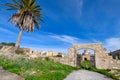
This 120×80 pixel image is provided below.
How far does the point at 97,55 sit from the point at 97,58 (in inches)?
20.5

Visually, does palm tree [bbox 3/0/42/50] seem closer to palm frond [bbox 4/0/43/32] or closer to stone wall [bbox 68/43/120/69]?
palm frond [bbox 4/0/43/32]

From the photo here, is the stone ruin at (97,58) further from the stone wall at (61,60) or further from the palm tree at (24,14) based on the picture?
the palm tree at (24,14)

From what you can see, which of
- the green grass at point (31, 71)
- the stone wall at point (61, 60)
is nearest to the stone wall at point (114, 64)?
the stone wall at point (61, 60)

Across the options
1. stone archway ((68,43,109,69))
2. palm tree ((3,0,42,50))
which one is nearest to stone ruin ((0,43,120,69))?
stone archway ((68,43,109,69))

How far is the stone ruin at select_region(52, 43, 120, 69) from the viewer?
68.0 feet

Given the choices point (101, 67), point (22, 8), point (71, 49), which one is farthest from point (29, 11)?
point (101, 67)

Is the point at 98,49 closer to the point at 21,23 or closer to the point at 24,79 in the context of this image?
the point at 21,23

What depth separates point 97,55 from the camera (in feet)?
70.2

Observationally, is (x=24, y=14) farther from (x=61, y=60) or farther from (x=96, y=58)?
(x=96, y=58)

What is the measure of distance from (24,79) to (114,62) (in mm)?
17760

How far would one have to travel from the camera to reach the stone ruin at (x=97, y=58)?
2074cm

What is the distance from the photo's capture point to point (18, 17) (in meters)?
20.9

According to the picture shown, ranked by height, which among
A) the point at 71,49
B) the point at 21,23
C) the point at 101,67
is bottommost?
the point at 101,67

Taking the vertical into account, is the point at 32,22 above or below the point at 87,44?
above
